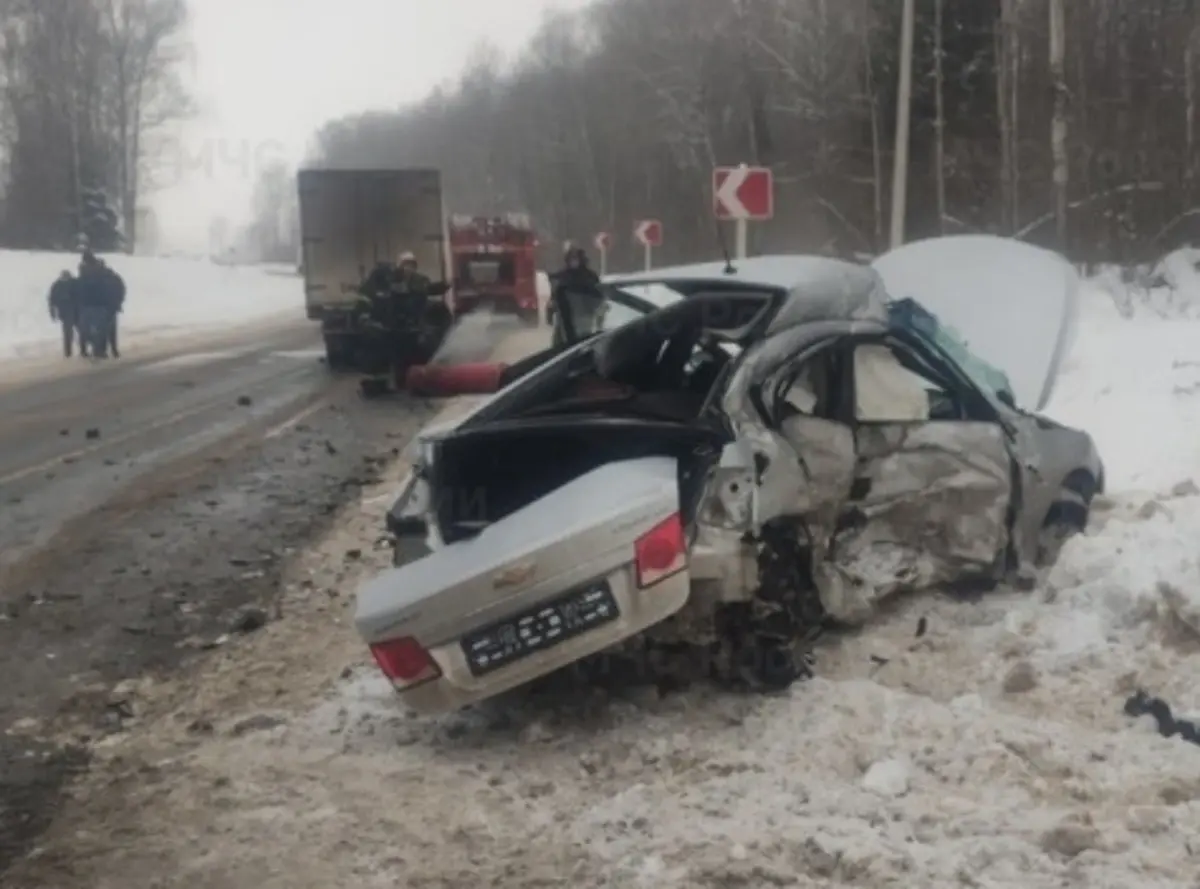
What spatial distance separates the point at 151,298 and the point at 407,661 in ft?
141

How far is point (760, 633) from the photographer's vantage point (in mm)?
4676

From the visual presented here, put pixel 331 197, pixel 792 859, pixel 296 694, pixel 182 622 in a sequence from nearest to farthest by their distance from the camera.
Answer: pixel 792 859 < pixel 296 694 < pixel 182 622 < pixel 331 197

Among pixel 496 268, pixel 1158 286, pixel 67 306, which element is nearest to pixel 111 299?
pixel 67 306

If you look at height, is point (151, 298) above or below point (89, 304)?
below

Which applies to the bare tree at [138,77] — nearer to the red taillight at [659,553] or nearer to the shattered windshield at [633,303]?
the shattered windshield at [633,303]

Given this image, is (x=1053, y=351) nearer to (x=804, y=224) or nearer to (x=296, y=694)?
(x=296, y=694)

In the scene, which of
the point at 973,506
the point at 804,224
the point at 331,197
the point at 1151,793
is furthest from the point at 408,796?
the point at 804,224

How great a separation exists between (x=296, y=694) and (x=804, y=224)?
→ 4121cm

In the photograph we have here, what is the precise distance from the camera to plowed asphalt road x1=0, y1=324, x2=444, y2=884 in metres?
4.98

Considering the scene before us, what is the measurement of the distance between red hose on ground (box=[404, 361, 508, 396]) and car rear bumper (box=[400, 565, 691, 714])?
Result: 36.0 ft

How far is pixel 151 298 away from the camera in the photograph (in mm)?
44156

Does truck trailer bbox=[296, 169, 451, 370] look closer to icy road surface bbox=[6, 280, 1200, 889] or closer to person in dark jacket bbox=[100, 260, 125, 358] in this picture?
person in dark jacket bbox=[100, 260, 125, 358]

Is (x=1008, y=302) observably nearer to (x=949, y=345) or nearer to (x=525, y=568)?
(x=949, y=345)

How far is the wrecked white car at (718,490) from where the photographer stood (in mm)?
4191
